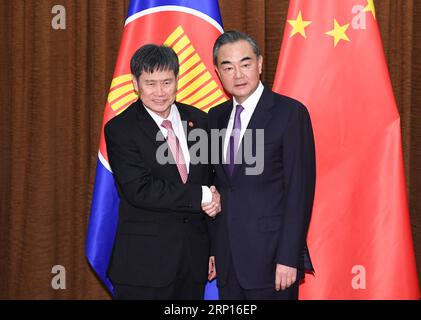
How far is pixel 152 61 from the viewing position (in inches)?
83.1

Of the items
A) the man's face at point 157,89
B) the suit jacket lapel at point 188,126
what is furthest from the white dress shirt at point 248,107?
the man's face at point 157,89

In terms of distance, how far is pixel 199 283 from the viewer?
2191 mm

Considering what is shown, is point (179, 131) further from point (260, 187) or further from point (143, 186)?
point (260, 187)

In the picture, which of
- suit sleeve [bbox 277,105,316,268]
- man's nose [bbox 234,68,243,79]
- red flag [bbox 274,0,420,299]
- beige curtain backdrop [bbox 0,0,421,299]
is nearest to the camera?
suit sleeve [bbox 277,105,316,268]

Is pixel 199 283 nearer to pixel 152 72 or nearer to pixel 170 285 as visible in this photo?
pixel 170 285

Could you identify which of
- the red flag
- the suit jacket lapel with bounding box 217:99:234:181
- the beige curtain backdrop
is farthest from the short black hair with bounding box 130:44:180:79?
the beige curtain backdrop

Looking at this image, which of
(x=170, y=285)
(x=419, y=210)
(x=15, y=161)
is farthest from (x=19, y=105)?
(x=419, y=210)

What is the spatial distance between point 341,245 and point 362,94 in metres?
0.73

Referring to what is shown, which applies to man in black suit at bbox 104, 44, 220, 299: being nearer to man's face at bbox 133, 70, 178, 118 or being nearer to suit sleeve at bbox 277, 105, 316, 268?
man's face at bbox 133, 70, 178, 118

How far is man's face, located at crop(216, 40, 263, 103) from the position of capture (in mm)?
2105

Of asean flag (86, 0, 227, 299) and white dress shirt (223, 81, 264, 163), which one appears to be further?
asean flag (86, 0, 227, 299)

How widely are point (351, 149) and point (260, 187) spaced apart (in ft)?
2.42

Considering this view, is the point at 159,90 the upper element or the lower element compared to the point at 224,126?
upper

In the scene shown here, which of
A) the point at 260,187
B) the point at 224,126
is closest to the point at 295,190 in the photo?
the point at 260,187
